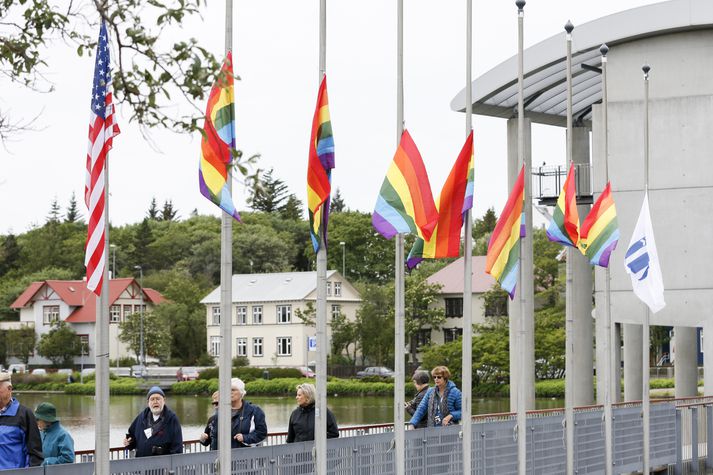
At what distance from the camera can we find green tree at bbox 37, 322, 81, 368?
11156cm

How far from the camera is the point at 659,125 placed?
117 feet

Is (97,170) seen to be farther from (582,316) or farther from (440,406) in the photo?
(582,316)

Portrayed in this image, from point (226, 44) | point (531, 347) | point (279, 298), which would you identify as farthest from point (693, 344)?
point (279, 298)

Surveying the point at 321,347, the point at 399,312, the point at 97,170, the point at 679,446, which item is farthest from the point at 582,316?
the point at 97,170

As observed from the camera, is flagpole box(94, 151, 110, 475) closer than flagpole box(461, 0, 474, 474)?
Yes

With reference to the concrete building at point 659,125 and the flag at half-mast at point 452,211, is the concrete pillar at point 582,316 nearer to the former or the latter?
the concrete building at point 659,125

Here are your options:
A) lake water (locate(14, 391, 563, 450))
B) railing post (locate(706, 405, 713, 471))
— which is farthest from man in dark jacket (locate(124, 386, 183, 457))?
lake water (locate(14, 391, 563, 450))

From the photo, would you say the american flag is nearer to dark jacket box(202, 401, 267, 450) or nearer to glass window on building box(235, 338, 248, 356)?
dark jacket box(202, 401, 267, 450)

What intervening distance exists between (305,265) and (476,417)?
122801 millimetres

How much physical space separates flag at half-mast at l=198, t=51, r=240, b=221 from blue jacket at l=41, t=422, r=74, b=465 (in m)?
2.71

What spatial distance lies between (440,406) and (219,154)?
6222mm

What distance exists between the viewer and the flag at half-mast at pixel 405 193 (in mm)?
16906

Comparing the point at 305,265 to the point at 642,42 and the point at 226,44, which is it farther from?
the point at 226,44

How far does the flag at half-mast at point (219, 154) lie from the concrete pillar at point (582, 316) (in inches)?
1129
